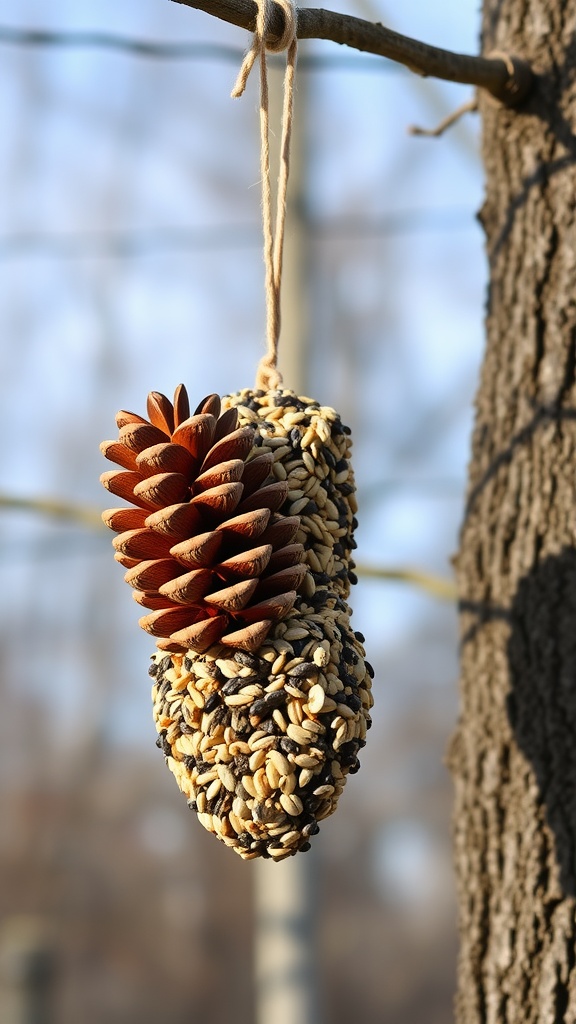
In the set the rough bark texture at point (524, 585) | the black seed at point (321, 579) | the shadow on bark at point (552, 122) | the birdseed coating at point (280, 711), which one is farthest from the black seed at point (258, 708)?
the shadow on bark at point (552, 122)

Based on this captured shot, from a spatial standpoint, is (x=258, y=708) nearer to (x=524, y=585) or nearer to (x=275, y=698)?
(x=275, y=698)

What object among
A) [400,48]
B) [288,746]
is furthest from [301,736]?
[400,48]

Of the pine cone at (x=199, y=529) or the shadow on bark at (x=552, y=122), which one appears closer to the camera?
the pine cone at (x=199, y=529)

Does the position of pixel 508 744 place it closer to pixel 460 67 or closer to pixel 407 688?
pixel 460 67

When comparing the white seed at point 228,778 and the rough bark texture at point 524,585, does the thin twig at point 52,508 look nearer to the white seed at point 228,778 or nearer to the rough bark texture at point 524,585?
the rough bark texture at point 524,585

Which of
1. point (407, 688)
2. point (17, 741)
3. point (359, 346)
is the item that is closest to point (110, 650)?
point (17, 741)

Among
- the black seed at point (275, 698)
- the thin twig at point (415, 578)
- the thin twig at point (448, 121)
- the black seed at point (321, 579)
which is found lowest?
the black seed at point (275, 698)

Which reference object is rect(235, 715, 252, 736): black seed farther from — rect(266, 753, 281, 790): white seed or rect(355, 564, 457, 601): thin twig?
rect(355, 564, 457, 601): thin twig
